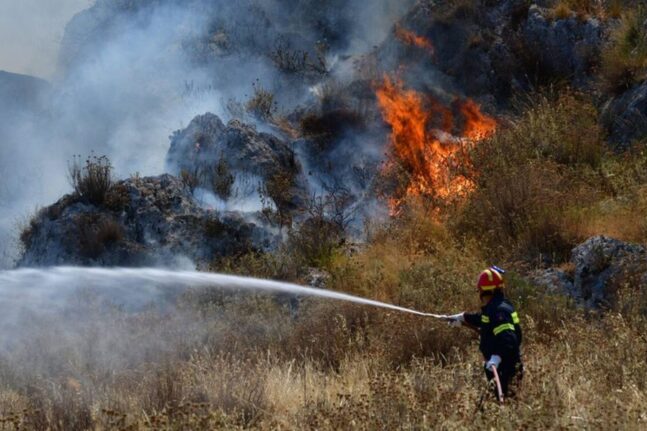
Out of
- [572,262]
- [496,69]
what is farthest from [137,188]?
[496,69]

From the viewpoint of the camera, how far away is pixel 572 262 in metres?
8.48

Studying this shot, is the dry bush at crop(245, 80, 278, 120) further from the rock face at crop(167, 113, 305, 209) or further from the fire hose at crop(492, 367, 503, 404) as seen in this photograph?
the fire hose at crop(492, 367, 503, 404)

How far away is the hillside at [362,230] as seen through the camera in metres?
5.90

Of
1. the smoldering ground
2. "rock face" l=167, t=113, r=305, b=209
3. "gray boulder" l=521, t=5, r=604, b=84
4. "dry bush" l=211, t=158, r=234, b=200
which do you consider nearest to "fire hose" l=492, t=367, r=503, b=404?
"rock face" l=167, t=113, r=305, b=209

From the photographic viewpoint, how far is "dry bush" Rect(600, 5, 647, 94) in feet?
42.1

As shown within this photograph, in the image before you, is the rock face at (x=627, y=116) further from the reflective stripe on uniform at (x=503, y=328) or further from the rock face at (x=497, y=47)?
the reflective stripe on uniform at (x=503, y=328)

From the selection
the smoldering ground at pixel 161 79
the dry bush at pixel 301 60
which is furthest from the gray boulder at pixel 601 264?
the dry bush at pixel 301 60

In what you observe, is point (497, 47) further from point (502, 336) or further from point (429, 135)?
point (502, 336)

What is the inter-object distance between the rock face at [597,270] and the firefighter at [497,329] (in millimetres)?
2704

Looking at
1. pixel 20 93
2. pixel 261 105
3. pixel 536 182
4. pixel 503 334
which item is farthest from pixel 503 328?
pixel 20 93

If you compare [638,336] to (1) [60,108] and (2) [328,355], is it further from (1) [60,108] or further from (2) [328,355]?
(1) [60,108]

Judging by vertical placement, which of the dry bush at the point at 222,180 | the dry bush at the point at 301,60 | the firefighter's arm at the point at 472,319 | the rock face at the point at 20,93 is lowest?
the firefighter's arm at the point at 472,319

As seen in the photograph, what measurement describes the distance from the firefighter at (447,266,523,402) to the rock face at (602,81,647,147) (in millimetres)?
7292

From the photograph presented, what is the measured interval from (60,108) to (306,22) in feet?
23.8
